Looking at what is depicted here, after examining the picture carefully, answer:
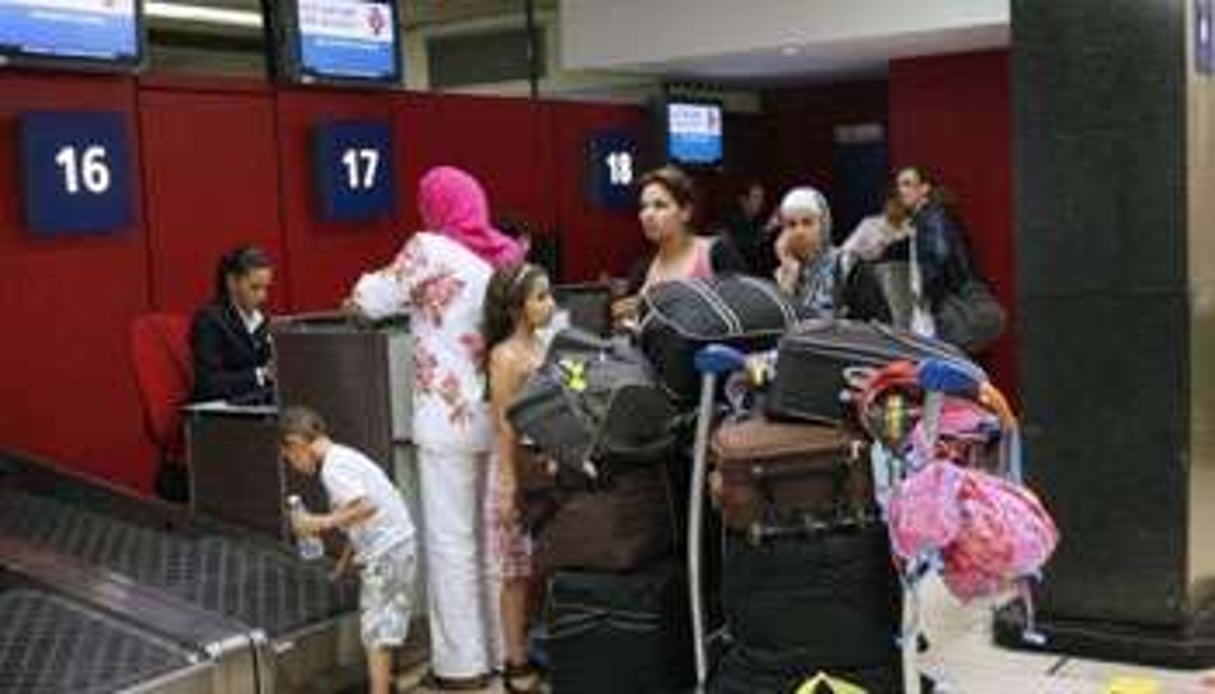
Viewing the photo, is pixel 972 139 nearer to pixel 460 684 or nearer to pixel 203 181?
pixel 203 181

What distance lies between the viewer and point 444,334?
4.68 meters

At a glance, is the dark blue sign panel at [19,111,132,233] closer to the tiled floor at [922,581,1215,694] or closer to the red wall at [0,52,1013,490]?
the red wall at [0,52,1013,490]

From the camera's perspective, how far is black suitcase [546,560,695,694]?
11.8 feet

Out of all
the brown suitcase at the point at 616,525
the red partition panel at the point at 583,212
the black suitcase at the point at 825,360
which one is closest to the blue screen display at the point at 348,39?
the red partition panel at the point at 583,212

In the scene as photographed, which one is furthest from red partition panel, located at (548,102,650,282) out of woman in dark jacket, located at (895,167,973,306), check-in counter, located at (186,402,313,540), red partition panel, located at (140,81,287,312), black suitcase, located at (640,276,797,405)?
black suitcase, located at (640,276,797,405)

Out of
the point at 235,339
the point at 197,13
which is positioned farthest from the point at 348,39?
the point at 197,13

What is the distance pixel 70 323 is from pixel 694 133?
562 cm

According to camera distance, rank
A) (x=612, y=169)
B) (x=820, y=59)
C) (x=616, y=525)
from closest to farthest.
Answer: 1. (x=616, y=525)
2. (x=612, y=169)
3. (x=820, y=59)

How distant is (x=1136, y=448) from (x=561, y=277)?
560cm

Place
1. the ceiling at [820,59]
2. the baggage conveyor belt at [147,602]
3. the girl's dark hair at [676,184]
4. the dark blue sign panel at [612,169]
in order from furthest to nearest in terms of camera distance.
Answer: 1. the dark blue sign panel at [612,169]
2. the ceiling at [820,59]
3. the girl's dark hair at [676,184]
4. the baggage conveyor belt at [147,602]

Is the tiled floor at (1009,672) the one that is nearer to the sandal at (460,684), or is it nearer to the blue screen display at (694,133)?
the sandal at (460,684)

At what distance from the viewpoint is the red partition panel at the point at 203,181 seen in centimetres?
691

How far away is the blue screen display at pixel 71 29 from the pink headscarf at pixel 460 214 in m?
2.08

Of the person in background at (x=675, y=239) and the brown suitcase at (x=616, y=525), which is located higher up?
the person in background at (x=675, y=239)
